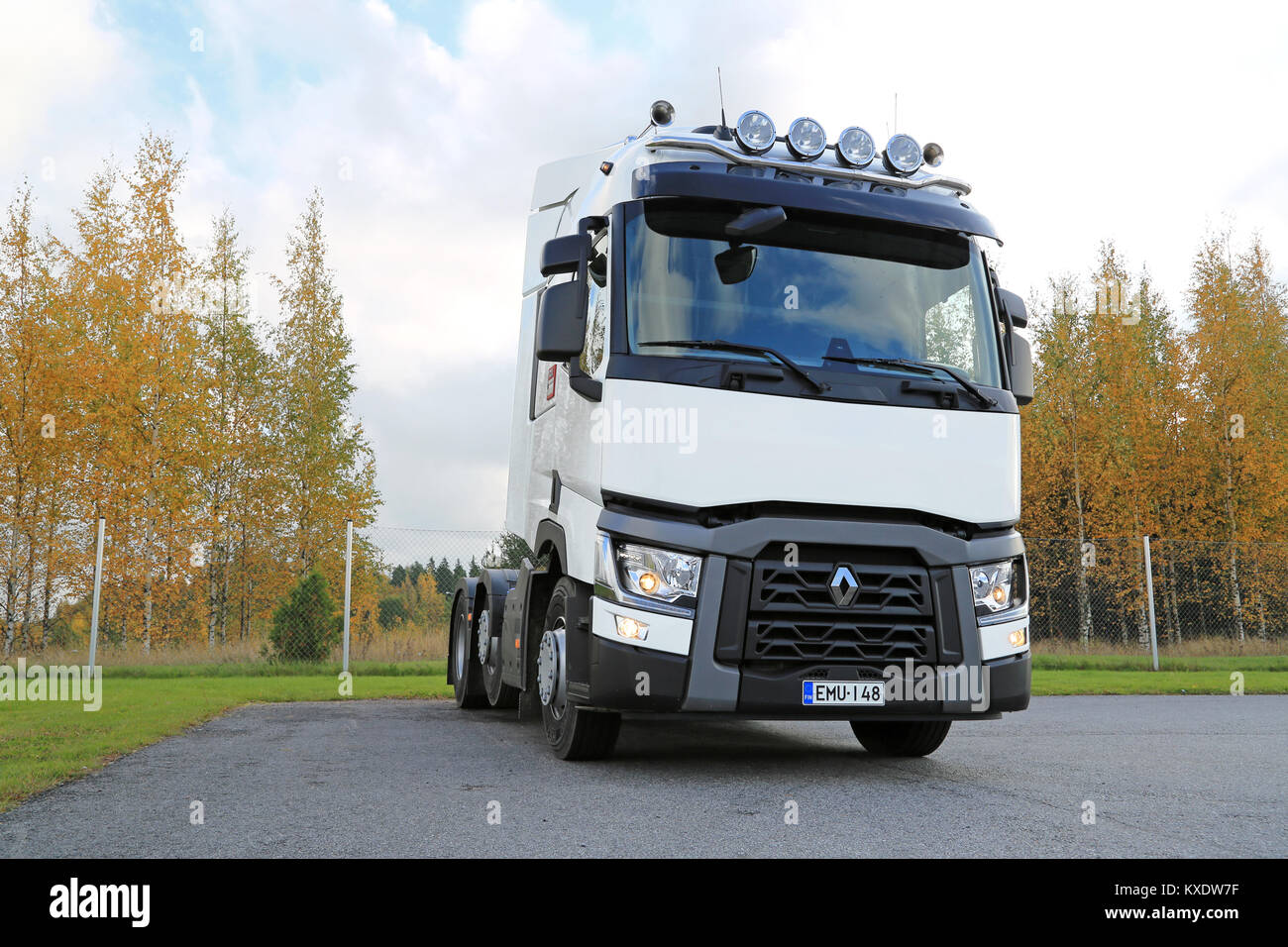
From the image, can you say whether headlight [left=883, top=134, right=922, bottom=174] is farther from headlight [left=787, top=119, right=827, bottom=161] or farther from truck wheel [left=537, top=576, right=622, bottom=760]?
truck wheel [left=537, top=576, right=622, bottom=760]

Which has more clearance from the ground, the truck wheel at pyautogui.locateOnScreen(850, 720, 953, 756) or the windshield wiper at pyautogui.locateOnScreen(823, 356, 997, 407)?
the windshield wiper at pyautogui.locateOnScreen(823, 356, 997, 407)

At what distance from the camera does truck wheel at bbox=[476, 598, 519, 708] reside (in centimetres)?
821

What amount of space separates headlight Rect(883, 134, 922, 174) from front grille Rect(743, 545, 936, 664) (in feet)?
7.81

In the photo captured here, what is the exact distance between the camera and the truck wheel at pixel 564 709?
5785mm

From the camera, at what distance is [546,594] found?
6.42m

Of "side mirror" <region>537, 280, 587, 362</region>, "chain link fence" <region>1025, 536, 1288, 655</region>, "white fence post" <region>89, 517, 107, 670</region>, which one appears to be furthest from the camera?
"chain link fence" <region>1025, 536, 1288, 655</region>

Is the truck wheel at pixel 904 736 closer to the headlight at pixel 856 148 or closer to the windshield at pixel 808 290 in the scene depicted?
the windshield at pixel 808 290

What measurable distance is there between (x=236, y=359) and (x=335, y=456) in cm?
368

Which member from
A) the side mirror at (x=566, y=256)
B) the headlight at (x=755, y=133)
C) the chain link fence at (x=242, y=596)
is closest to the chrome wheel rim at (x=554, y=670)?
the side mirror at (x=566, y=256)

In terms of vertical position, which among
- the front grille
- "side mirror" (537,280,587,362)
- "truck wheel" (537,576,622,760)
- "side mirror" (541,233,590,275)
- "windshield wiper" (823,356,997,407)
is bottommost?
"truck wheel" (537,576,622,760)

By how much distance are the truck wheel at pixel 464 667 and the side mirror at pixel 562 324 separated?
14.2 ft

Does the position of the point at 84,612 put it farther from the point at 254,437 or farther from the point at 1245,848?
the point at 1245,848

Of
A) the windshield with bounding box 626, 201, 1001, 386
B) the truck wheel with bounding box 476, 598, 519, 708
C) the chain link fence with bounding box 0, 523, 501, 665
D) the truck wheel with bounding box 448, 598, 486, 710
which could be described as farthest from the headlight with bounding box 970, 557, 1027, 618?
the truck wheel with bounding box 448, 598, 486, 710

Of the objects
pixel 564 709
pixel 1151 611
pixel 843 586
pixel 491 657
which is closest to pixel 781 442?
pixel 843 586
